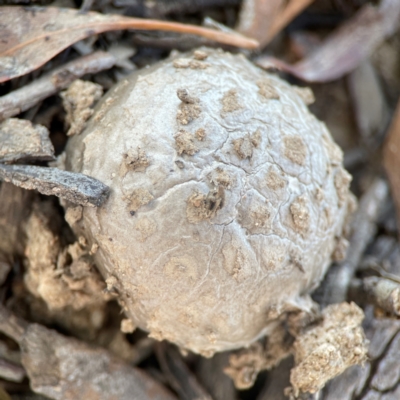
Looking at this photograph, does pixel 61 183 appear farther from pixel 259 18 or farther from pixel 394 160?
pixel 394 160

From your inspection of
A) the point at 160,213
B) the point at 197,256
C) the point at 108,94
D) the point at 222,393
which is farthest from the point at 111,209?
the point at 222,393

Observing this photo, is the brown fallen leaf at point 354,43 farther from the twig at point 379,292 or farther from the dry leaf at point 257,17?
the twig at point 379,292

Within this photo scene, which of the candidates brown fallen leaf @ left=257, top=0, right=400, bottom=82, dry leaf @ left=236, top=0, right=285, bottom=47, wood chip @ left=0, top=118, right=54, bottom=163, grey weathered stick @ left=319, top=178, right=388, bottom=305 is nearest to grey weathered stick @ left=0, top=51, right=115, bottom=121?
wood chip @ left=0, top=118, right=54, bottom=163

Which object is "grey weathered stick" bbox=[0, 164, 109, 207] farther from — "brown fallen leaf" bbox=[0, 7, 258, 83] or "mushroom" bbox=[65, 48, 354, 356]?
"brown fallen leaf" bbox=[0, 7, 258, 83]

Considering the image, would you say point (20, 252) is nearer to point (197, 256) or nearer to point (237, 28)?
point (197, 256)

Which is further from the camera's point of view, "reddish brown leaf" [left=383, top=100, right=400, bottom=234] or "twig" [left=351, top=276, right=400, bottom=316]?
"reddish brown leaf" [left=383, top=100, right=400, bottom=234]
